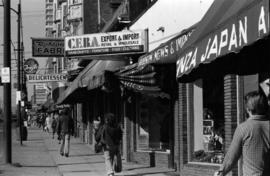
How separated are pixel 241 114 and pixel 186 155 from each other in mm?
3288

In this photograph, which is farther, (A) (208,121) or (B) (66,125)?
(B) (66,125)

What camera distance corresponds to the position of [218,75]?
10.1 m

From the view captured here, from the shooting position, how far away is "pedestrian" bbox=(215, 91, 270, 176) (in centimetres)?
578

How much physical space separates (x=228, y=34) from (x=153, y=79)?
28.0 feet

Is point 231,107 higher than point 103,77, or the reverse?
point 103,77

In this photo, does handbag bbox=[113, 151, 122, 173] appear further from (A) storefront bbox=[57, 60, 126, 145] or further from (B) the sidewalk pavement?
(A) storefront bbox=[57, 60, 126, 145]

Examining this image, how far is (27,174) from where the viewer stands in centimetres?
1616

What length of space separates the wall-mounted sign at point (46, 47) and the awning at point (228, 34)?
13.7 metres

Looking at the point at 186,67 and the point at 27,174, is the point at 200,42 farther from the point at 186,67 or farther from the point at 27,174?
the point at 27,174

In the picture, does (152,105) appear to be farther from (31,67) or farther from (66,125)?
(31,67)

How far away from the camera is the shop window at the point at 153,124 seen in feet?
54.5

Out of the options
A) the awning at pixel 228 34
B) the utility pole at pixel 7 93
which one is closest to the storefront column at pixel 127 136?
the utility pole at pixel 7 93

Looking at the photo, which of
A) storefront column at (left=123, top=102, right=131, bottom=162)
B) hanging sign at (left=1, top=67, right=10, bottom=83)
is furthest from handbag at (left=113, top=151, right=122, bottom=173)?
hanging sign at (left=1, top=67, right=10, bottom=83)

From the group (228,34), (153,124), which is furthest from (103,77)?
(228,34)
